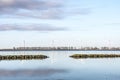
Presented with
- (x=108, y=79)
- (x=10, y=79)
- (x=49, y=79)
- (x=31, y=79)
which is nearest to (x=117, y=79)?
(x=108, y=79)

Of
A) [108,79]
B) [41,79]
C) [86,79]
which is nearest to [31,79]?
[41,79]

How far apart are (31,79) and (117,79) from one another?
13.3 meters

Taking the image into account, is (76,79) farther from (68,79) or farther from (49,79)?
(49,79)

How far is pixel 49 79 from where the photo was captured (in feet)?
142

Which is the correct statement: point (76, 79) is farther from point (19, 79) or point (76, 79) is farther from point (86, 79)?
point (19, 79)

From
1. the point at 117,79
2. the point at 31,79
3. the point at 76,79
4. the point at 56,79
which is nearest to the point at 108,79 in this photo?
the point at 117,79

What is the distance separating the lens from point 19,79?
143 feet

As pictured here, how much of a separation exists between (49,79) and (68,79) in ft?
10.1

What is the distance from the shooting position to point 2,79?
143 ft

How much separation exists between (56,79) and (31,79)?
13.0 ft

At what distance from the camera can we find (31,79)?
4322 centimetres

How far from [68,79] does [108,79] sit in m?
6.14

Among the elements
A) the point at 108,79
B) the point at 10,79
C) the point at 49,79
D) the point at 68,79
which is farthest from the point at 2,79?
the point at 108,79

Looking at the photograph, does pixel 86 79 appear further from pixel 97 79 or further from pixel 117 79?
pixel 117 79
